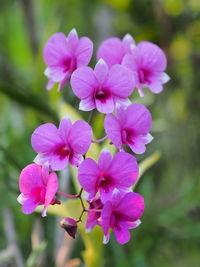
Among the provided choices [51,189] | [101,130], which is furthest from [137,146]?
[101,130]

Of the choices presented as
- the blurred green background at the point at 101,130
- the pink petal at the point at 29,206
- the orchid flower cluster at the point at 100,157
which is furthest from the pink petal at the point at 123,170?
the blurred green background at the point at 101,130

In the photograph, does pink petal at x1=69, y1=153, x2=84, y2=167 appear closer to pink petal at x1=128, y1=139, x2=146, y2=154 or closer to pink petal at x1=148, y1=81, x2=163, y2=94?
pink petal at x1=128, y1=139, x2=146, y2=154

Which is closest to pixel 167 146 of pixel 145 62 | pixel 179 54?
pixel 179 54

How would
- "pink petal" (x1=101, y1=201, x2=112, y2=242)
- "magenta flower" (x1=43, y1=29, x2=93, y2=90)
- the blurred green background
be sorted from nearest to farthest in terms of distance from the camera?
"pink petal" (x1=101, y1=201, x2=112, y2=242)
"magenta flower" (x1=43, y1=29, x2=93, y2=90)
the blurred green background

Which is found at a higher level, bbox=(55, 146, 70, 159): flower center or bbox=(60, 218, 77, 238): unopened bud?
bbox=(55, 146, 70, 159): flower center

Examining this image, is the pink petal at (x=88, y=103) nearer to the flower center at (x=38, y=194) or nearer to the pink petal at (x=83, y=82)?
the pink petal at (x=83, y=82)

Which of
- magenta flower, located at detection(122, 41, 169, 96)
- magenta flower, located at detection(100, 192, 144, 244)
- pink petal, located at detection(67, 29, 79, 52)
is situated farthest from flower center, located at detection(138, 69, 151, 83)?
magenta flower, located at detection(100, 192, 144, 244)

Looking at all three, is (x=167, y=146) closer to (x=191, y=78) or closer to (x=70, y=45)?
(x=191, y=78)
